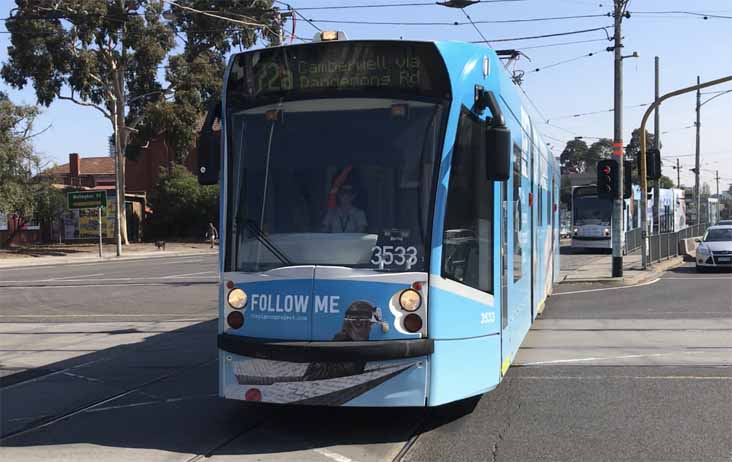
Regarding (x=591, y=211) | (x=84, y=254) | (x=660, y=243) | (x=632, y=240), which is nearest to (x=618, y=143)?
(x=660, y=243)

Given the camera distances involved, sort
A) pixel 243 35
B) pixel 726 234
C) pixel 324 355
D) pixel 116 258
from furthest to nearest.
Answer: pixel 243 35 < pixel 116 258 < pixel 726 234 < pixel 324 355

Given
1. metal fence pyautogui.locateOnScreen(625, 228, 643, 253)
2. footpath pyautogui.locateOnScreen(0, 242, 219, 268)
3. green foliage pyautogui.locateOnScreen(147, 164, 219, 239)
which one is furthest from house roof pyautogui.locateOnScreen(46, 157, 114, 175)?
metal fence pyautogui.locateOnScreen(625, 228, 643, 253)

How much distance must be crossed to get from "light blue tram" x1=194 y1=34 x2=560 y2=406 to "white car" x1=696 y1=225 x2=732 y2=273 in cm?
2027

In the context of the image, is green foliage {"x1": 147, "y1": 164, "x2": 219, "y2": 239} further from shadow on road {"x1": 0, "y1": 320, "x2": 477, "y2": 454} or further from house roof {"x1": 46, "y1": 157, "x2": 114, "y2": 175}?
shadow on road {"x1": 0, "y1": 320, "x2": 477, "y2": 454}

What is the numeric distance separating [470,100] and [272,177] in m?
1.74

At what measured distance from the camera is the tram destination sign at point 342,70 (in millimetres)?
6137

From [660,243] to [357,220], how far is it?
25513 mm

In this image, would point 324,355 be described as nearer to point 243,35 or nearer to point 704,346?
point 704,346

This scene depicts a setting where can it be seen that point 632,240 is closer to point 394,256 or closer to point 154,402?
point 154,402

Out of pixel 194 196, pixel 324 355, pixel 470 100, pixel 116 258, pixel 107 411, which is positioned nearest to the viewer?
pixel 324 355

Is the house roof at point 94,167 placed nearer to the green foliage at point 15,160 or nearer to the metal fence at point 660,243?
the green foliage at point 15,160

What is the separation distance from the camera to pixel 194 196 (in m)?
60.3

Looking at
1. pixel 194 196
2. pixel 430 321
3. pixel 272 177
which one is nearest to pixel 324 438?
pixel 430 321

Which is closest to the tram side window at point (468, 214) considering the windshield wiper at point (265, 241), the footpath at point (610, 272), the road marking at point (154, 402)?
the windshield wiper at point (265, 241)
